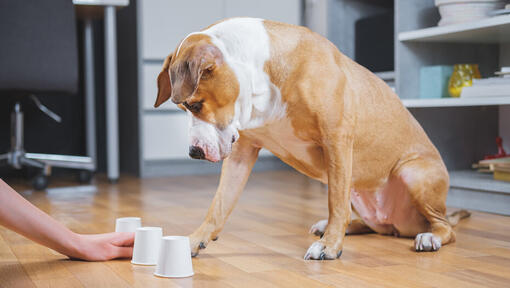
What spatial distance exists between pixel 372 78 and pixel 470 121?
121 cm

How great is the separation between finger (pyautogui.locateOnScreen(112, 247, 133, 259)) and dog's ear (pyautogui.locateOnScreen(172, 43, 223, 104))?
42cm

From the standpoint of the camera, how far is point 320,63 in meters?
1.50

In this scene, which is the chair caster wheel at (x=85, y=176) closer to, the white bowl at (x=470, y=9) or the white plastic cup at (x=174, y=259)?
the white bowl at (x=470, y=9)

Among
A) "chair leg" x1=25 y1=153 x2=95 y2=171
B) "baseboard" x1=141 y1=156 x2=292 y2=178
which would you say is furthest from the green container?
"chair leg" x1=25 y1=153 x2=95 y2=171

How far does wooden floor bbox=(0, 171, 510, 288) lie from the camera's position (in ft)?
4.18

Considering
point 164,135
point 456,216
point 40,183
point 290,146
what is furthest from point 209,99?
point 164,135

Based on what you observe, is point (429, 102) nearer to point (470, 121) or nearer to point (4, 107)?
point (470, 121)

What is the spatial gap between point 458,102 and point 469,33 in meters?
0.35

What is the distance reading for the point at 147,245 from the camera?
1400 mm

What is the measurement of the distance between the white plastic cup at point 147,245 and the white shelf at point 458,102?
138cm

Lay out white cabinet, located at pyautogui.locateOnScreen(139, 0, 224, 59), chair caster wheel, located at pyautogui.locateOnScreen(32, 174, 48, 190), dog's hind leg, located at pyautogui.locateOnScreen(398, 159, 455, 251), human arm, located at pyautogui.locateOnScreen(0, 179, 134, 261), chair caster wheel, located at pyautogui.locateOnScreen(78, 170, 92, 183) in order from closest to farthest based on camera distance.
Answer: human arm, located at pyautogui.locateOnScreen(0, 179, 134, 261)
dog's hind leg, located at pyautogui.locateOnScreen(398, 159, 455, 251)
chair caster wheel, located at pyautogui.locateOnScreen(32, 174, 48, 190)
chair caster wheel, located at pyautogui.locateOnScreen(78, 170, 92, 183)
white cabinet, located at pyautogui.locateOnScreen(139, 0, 224, 59)

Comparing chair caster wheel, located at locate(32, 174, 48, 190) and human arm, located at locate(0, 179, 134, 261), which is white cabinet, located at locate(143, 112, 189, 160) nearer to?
chair caster wheel, located at locate(32, 174, 48, 190)

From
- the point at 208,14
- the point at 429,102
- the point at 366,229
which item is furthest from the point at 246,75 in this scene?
the point at 208,14

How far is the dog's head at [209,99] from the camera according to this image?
52.7 inches
